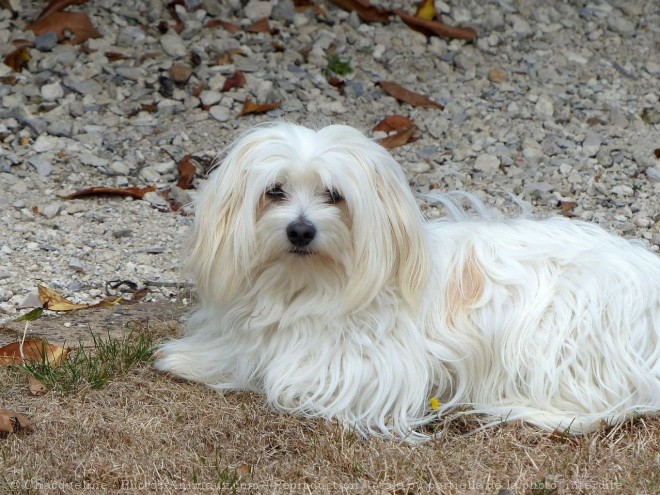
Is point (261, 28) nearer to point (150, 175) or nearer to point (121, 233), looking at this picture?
point (150, 175)

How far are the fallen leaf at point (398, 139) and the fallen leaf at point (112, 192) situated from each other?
1349mm

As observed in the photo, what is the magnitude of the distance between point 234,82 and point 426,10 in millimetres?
1505

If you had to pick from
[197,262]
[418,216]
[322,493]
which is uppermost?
[418,216]

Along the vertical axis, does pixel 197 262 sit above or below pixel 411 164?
above

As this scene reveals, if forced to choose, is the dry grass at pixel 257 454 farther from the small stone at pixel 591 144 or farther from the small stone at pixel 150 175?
the small stone at pixel 591 144

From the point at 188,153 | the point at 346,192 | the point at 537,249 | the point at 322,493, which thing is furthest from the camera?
the point at 188,153

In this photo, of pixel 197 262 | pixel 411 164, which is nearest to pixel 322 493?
pixel 197 262

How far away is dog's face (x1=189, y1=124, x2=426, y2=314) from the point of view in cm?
372

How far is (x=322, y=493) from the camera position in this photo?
3480mm

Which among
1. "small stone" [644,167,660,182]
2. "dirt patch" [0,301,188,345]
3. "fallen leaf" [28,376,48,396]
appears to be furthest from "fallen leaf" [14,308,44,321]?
"small stone" [644,167,660,182]

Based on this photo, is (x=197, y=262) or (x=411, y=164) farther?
(x=411, y=164)

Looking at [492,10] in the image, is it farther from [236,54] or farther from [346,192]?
[346,192]

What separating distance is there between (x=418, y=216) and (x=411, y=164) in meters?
2.59

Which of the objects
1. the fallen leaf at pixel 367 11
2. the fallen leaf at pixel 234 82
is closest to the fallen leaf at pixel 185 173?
the fallen leaf at pixel 234 82
